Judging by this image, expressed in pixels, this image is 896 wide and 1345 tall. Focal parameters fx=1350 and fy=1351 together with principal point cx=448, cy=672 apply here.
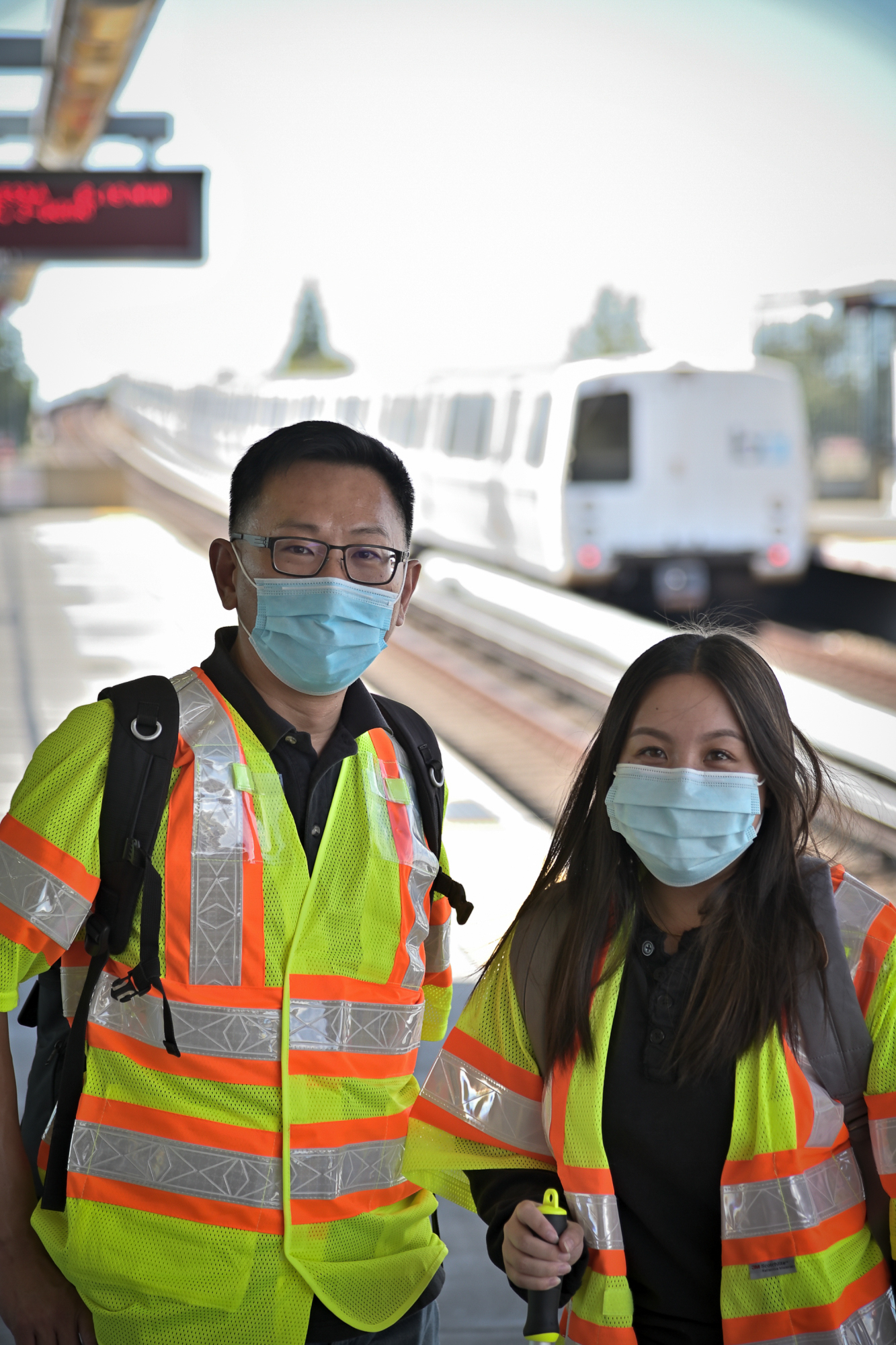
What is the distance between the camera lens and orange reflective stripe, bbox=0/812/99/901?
1813 mm

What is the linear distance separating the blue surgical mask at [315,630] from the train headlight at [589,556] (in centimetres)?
1382

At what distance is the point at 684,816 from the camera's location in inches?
71.7

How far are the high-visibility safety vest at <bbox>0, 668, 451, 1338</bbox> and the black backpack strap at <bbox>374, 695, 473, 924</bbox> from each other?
216 mm

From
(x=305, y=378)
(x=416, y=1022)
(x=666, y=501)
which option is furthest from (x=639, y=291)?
(x=416, y=1022)

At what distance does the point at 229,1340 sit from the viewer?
1.81 meters

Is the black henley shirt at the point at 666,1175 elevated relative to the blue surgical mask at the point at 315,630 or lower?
lower

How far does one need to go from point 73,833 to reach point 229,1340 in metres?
0.71

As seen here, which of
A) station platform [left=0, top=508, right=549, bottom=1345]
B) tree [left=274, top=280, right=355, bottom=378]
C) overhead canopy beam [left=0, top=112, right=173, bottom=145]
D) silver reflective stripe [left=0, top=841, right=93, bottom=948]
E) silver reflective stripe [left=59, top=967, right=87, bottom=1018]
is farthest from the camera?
tree [left=274, top=280, right=355, bottom=378]

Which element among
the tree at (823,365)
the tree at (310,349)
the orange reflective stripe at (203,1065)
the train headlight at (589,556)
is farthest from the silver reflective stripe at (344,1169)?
the tree at (823,365)

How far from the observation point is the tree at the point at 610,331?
51.8 ft

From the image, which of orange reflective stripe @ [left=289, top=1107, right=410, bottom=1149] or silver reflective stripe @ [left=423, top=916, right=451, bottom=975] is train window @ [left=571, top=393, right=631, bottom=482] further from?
orange reflective stripe @ [left=289, top=1107, right=410, bottom=1149]

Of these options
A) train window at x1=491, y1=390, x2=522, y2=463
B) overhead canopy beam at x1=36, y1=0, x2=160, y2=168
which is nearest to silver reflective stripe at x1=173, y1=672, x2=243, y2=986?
overhead canopy beam at x1=36, y1=0, x2=160, y2=168

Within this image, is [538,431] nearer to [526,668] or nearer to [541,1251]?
[526,668]

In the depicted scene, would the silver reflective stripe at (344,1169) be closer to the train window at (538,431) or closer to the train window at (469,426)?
Result: the train window at (538,431)
